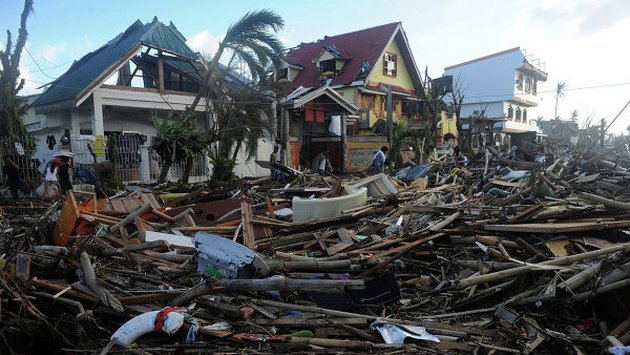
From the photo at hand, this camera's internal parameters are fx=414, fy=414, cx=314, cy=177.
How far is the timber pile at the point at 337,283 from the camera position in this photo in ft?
11.1

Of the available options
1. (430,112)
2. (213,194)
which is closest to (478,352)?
(213,194)

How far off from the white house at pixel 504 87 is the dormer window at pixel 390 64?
1410 cm

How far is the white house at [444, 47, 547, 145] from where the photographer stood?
39.9 metres

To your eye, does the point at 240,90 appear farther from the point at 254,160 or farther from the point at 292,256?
the point at 292,256

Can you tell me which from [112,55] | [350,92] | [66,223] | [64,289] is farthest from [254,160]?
[64,289]

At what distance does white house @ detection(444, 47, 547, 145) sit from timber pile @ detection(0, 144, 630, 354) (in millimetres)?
35413

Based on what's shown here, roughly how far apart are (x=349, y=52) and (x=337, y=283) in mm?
25476

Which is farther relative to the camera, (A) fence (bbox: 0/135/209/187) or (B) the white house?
(B) the white house

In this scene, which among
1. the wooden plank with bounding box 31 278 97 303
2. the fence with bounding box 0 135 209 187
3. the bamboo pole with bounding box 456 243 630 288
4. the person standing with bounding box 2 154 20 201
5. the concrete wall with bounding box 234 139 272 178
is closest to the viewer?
the wooden plank with bounding box 31 278 97 303

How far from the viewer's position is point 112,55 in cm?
1538

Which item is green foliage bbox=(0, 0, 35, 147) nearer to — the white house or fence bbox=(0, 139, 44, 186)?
fence bbox=(0, 139, 44, 186)

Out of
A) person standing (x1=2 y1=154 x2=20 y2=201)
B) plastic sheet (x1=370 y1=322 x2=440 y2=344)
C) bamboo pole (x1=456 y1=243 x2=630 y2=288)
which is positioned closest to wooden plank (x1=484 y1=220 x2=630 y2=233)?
bamboo pole (x1=456 y1=243 x2=630 y2=288)

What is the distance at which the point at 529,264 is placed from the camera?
4.18 meters

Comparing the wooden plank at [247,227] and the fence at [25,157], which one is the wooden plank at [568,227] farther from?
the fence at [25,157]
